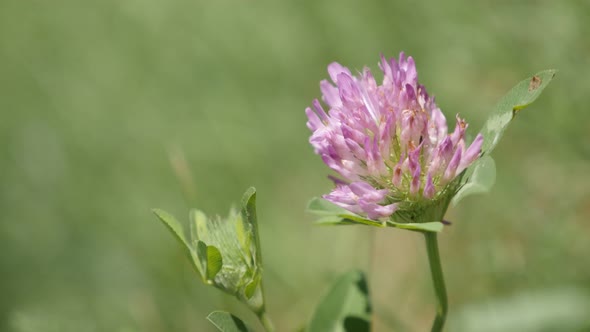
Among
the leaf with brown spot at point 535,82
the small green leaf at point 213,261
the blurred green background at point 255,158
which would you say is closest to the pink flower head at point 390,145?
the leaf with brown spot at point 535,82

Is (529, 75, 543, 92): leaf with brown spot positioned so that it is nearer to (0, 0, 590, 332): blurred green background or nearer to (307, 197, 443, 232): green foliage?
(307, 197, 443, 232): green foliage

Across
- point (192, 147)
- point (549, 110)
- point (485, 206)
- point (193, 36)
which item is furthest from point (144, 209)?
point (549, 110)

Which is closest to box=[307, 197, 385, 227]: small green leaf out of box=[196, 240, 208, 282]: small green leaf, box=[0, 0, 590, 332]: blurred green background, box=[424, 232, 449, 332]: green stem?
box=[424, 232, 449, 332]: green stem

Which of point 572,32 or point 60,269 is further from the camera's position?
point 60,269

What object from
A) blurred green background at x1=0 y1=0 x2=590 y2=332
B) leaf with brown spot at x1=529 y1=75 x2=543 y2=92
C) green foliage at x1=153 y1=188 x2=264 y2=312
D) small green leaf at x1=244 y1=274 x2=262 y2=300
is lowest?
blurred green background at x1=0 y1=0 x2=590 y2=332

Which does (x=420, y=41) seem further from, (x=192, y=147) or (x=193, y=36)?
(x=193, y=36)
